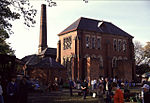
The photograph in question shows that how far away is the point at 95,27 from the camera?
138 ft

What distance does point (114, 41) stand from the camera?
143ft

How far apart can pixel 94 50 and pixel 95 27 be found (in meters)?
5.27

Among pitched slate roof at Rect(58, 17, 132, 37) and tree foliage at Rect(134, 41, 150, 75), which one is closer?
pitched slate roof at Rect(58, 17, 132, 37)

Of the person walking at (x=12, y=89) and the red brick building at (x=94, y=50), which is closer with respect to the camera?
the person walking at (x=12, y=89)

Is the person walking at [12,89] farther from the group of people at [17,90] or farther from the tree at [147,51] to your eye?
the tree at [147,51]

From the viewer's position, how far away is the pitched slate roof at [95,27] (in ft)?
131

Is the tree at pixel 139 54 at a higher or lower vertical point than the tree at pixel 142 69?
higher

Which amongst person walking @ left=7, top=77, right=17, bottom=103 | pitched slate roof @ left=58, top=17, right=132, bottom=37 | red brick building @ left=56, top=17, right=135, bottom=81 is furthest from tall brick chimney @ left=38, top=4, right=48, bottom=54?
person walking @ left=7, top=77, right=17, bottom=103

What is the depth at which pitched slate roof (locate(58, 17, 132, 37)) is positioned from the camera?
4007 cm

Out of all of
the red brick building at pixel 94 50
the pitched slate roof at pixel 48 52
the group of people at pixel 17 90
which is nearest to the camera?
the group of people at pixel 17 90

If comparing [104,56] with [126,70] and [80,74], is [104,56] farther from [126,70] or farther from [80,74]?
[80,74]

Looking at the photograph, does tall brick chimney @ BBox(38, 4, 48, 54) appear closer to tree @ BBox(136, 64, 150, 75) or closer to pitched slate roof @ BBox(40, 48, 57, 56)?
pitched slate roof @ BBox(40, 48, 57, 56)

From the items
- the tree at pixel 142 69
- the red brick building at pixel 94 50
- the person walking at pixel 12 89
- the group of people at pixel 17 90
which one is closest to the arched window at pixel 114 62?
the red brick building at pixel 94 50

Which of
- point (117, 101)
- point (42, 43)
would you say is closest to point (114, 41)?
point (42, 43)
